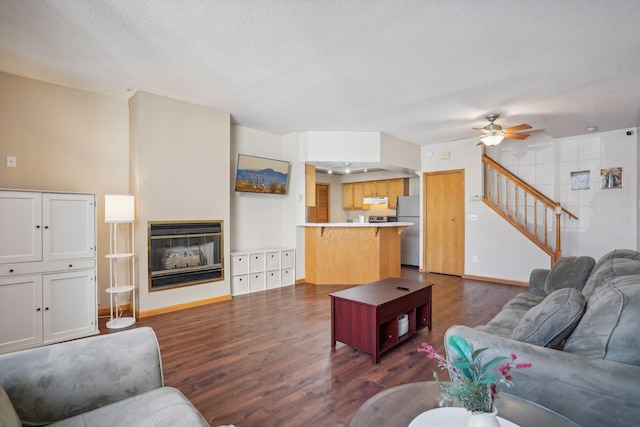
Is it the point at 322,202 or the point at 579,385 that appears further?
the point at 322,202

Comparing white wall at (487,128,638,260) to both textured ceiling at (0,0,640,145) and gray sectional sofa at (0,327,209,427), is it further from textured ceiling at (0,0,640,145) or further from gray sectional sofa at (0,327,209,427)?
gray sectional sofa at (0,327,209,427)

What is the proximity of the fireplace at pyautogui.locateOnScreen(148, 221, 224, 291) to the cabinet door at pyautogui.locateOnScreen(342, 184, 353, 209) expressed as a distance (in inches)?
206

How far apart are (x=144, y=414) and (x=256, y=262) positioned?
12.2 ft

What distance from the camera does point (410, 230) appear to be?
7.31 m

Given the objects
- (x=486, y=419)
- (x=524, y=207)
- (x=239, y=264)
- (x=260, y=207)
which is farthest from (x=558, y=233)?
(x=486, y=419)

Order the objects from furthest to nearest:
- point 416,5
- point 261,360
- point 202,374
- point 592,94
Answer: point 592,94 < point 261,360 < point 202,374 < point 416,5

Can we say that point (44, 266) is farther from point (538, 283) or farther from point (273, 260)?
point (538, 283)

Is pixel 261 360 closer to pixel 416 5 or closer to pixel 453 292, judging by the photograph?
pixel 416 5

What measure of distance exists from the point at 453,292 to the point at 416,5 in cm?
413

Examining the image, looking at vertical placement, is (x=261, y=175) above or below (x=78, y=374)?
above

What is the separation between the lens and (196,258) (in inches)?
168

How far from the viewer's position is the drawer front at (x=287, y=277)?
534 centimetres

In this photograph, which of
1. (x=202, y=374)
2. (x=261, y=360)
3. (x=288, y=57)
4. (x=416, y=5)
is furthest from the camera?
(x=288, y=57)

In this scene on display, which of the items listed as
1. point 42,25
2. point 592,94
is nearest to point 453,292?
point 592,94
